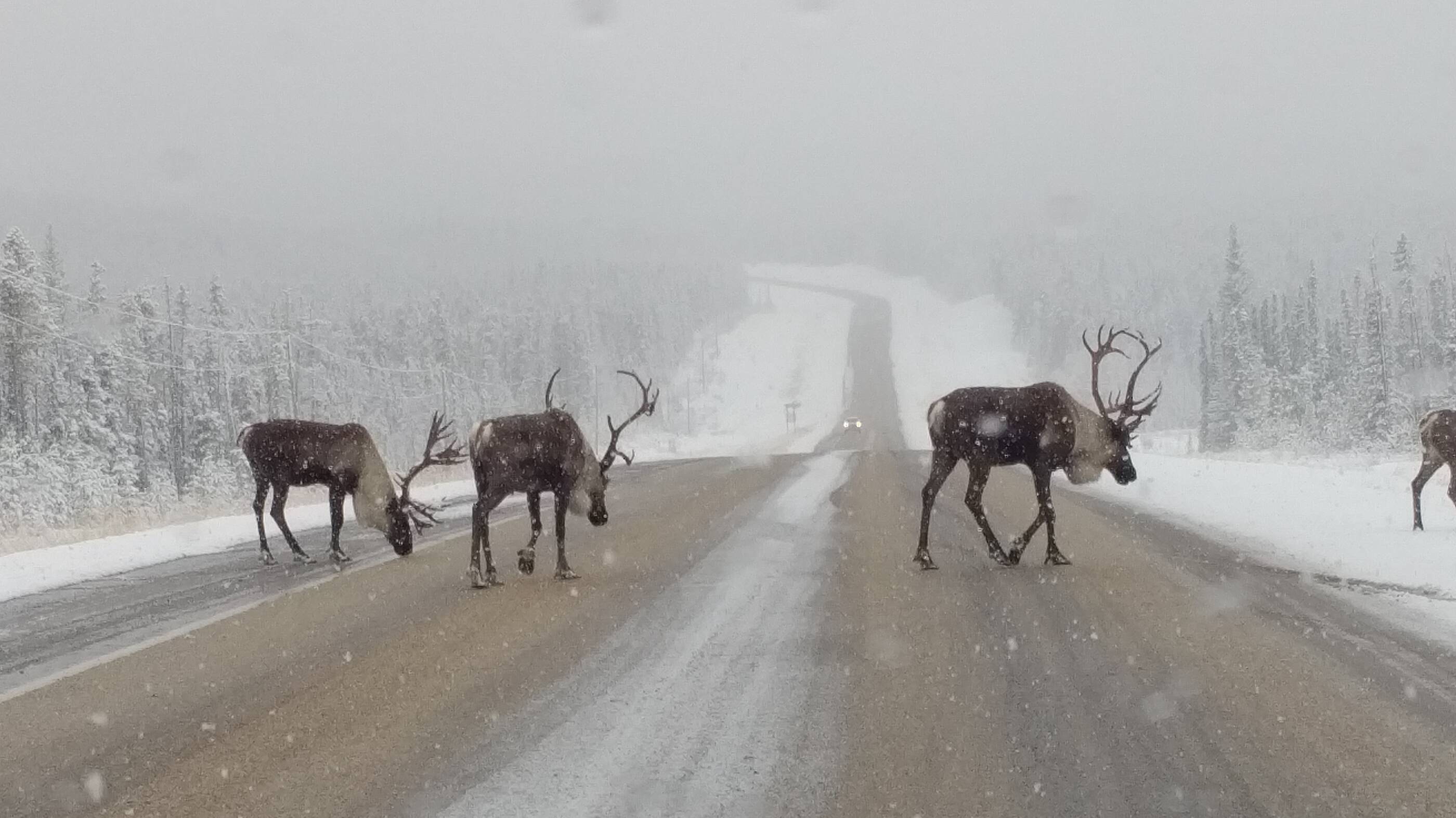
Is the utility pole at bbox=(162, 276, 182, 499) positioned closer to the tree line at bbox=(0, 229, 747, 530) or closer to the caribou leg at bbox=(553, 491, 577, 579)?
the tree line at bbox=(0, 229, 747, 530)

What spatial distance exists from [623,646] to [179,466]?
206 feet

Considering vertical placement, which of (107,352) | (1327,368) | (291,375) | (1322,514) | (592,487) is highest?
(107,352)

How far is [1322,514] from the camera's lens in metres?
13.9

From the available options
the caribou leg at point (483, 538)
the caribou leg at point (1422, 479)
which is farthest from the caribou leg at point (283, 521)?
the caribou leg at point (1422, 479)

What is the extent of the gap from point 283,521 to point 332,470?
77cm

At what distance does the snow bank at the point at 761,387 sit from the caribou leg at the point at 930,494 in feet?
118

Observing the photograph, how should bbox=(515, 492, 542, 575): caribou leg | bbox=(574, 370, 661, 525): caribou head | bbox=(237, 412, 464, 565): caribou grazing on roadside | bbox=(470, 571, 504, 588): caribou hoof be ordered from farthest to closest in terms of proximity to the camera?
bbox=(237, 412, 464, 565): caribou grazing on roadside
bbox=(574, 370, 661, 525): caribou head
bbox=(515, 492, 542, 575): caribou leg
bbox=(470, 571, 504, 588): caribou hoof

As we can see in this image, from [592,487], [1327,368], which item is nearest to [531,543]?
[592,487]

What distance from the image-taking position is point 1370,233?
635ft

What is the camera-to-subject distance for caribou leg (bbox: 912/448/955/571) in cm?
952

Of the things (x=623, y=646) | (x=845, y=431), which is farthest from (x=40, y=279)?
Result: (x=623, y=646)

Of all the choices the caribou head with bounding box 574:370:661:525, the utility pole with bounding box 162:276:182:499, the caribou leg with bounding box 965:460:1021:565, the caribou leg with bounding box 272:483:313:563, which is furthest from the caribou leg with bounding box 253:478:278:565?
the utility pole with bounding box 162:276:182:499

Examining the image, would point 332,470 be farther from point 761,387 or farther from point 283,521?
point 761,387

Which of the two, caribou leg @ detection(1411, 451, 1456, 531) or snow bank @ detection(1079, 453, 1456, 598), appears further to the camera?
caribou leg @ detection(1411, 451, 1456, 531)
